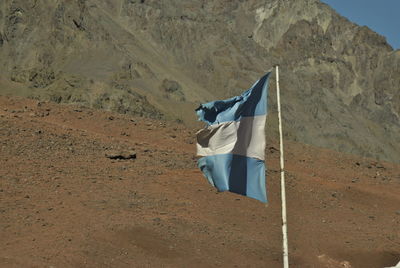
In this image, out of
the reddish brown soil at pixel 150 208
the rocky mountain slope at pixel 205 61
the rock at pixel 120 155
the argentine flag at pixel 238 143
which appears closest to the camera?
the argentine flag at pixel 238 143

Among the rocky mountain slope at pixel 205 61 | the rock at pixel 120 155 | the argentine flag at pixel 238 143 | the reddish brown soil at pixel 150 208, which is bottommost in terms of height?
the reddish brown soil at pixel 150 208

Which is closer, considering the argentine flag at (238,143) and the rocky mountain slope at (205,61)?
the argentine flag at (238,143)

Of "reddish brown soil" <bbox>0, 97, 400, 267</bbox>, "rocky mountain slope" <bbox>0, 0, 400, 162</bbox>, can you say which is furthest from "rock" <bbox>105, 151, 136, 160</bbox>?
"rocky mountain slope" <bbox>0, 0, 400, 162</bbox>

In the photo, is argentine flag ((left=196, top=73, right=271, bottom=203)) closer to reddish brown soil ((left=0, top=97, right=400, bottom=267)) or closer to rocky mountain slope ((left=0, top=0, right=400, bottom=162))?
reddish brown soil ((left=0, top=97, right=400, bottom=267))

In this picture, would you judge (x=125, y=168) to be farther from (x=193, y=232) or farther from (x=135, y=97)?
(x=135, y=97)

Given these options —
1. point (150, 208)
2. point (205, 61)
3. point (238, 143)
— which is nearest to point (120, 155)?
point (150, 208)

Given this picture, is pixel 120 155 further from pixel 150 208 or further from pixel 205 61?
pixel 205 61

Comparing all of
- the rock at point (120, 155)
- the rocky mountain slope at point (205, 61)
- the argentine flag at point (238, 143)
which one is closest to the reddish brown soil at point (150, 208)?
the rock at point (120, 155)

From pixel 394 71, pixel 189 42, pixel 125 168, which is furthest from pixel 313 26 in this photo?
pixel 125 168

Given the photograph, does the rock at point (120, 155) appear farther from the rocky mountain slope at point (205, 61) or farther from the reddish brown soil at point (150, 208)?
the rocky mountain slope at point (205, 61)
